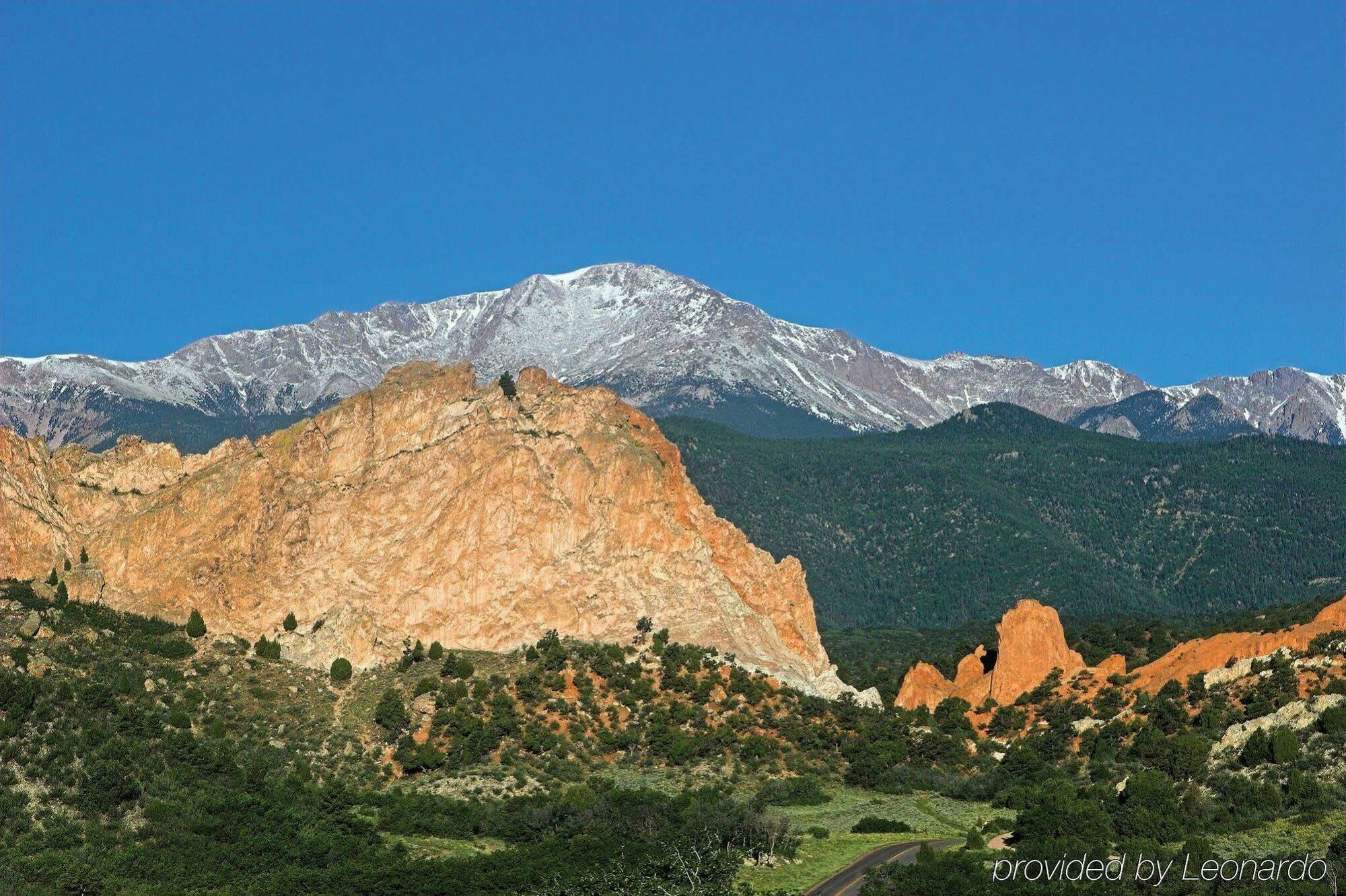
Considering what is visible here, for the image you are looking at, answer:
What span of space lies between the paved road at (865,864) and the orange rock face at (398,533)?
37.4 metres

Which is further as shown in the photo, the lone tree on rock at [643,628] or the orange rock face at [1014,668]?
the orange rock face at [1014,668]

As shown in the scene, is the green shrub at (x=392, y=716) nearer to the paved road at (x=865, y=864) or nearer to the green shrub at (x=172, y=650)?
the green shrub at (x=172, y=650)

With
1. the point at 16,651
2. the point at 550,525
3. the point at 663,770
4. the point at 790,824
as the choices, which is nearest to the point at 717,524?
the point at 550,525

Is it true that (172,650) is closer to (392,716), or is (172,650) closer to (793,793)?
(392,716)

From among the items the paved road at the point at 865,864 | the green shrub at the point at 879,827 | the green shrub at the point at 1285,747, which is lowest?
the paved road at the point at 865,864

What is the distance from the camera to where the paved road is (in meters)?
95.5

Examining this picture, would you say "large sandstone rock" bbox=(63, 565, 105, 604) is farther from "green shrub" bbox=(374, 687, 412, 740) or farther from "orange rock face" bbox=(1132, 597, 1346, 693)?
"orange rock face" bbox=(1132, 597, 1346, 693)

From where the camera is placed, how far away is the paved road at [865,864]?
95500mm

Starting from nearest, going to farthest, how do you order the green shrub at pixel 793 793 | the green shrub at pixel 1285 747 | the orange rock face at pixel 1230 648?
the green shrub at pixel 1285 747 → the green shrub at pixel 793 793 → the orange rock face at pixel 1230 648

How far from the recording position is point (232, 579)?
139m

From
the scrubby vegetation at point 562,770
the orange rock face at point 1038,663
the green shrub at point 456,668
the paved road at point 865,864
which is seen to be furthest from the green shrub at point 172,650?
the orange rock face at point 1038,663

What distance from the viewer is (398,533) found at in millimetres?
143250

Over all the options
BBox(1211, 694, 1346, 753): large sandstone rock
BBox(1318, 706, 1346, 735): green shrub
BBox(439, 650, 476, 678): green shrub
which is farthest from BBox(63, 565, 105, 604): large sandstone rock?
BBox(1318, 706, 1346, 735): green shrub

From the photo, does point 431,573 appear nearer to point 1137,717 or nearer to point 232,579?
point 232,579
